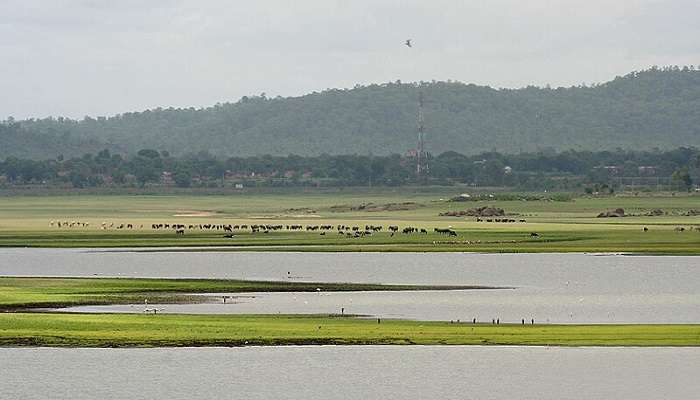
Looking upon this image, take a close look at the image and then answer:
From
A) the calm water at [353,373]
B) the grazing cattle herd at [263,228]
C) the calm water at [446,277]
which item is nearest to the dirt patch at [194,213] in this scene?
the grazing cattle herd at [263,228]

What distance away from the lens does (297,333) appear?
48812 millimetres

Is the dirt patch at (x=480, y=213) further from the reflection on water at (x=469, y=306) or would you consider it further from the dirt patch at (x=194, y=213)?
the reflection on water at (x=469, y=306)

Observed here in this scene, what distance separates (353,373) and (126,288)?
85.0 ft

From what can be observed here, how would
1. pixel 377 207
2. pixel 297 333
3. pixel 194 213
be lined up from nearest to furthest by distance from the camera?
pixel 297 333, pixel 194 213, pixel 377 207

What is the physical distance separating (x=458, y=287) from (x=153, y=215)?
84.7m

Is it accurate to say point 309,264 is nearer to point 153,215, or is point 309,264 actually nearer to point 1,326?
point 1,326

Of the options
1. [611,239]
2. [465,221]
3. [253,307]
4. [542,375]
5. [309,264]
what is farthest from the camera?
[465,221]

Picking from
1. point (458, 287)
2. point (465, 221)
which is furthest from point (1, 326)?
point (465, 221)

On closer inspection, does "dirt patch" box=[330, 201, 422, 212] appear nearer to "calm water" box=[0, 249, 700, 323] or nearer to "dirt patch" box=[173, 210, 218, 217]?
"dirt patch" box=[173, 210, 218, 217]

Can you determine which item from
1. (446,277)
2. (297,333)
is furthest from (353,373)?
(446,277)

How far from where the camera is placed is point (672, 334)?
4797 cm

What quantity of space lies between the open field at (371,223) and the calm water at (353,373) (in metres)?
48.0

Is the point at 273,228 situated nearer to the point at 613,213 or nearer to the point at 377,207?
the point at 613,213

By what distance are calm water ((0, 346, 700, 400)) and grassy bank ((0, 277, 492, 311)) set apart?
1466cm
